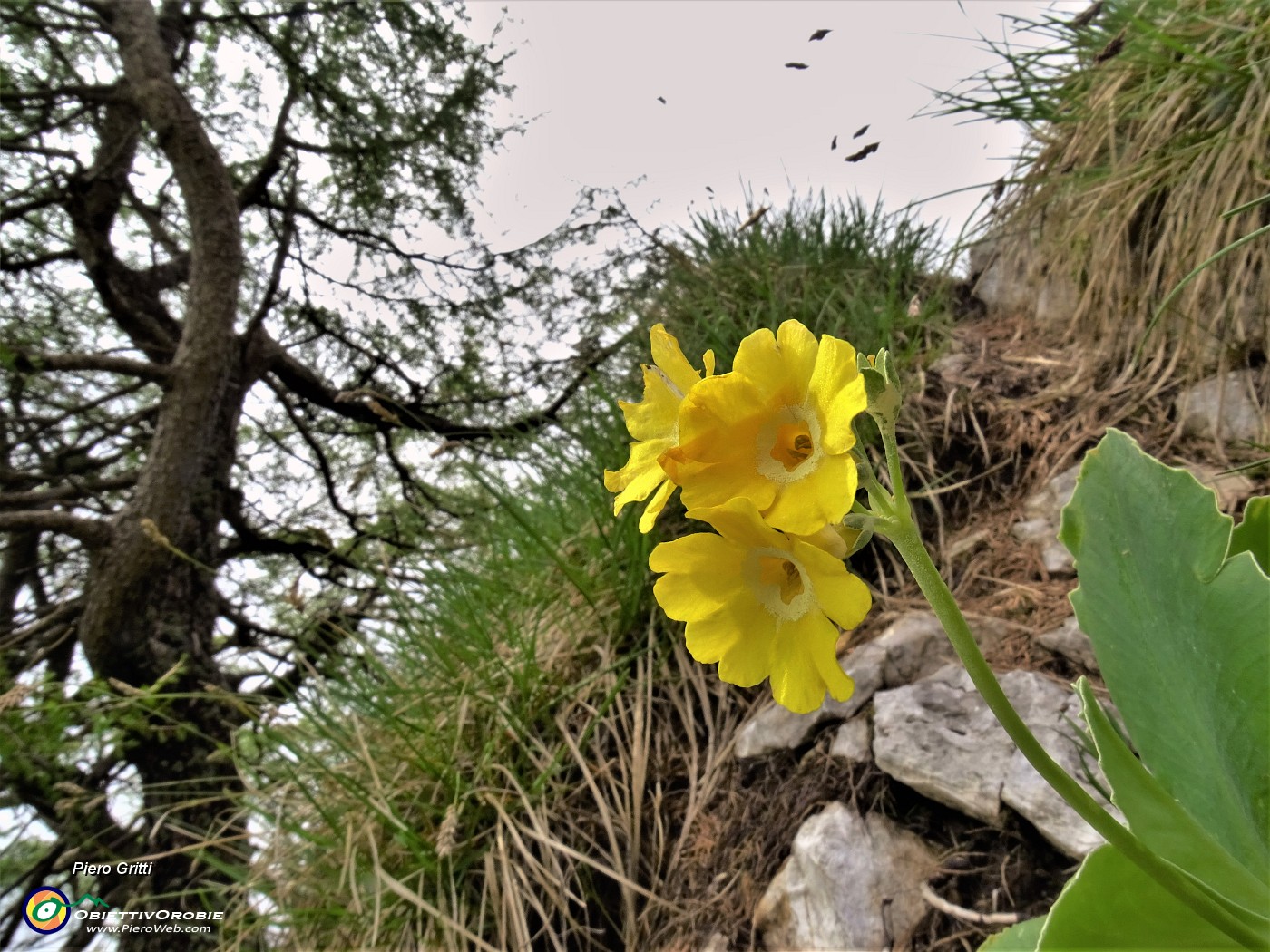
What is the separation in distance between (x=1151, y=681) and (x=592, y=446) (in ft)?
4.50

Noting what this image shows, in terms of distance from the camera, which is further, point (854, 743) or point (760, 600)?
point (854, 743)

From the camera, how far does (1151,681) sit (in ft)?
1.56

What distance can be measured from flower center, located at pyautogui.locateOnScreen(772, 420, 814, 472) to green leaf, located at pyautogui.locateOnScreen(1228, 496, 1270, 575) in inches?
13.9

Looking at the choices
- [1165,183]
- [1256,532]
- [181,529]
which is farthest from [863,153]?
[181,529]

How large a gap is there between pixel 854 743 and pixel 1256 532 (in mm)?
617

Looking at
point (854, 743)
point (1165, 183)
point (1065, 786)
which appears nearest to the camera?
point (1065, 786)

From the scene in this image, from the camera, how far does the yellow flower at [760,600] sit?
40cm

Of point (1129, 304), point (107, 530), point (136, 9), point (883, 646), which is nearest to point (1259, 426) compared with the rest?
point (1129, 304)

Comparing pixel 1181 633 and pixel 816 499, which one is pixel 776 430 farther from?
pixel 1181 633

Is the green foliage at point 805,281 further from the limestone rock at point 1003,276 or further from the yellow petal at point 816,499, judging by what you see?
the yellow petal at point 816,499

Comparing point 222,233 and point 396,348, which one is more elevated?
point 222,233

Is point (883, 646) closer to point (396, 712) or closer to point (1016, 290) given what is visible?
point (396, 712)

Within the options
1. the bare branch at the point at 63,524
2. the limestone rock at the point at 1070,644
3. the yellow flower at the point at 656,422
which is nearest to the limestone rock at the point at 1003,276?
the limestone rock at the point at 1070,644

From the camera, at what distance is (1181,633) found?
474mm
